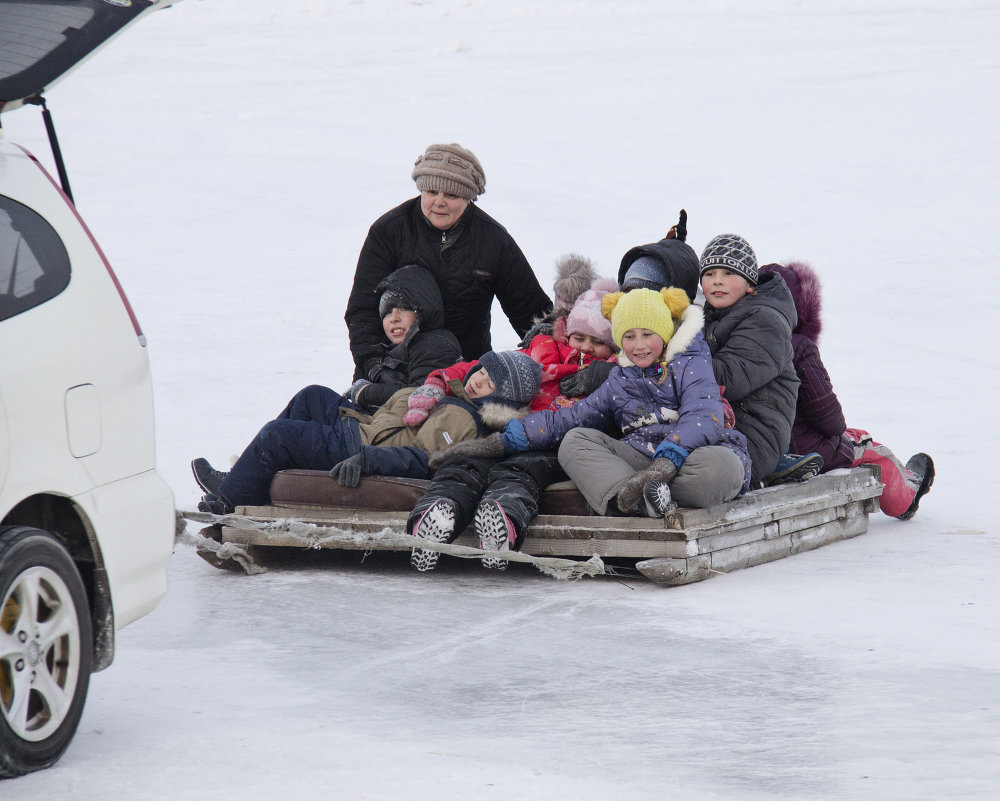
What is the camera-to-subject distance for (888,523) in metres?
7.37

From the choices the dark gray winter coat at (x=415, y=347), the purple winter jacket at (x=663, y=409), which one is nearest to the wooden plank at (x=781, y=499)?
the purple winter jacket at (x=663, y=409)

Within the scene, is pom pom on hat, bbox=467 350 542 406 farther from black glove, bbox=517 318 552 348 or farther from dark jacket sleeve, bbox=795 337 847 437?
dark jacket sleeve, bbox=795 337 847 437

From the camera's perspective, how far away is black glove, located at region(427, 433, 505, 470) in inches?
242

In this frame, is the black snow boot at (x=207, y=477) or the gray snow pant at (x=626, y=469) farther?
the black snow boot at (x=207, y=477)

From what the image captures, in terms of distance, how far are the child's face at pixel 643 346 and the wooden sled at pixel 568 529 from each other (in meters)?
0.62

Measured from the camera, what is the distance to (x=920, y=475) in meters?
7.39

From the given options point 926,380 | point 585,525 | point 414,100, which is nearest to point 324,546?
point 585,525

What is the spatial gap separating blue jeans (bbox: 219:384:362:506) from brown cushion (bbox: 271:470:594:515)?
9 centimetres

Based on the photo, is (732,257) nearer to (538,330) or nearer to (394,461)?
(538,330)

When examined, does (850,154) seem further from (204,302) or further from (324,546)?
(324,546)

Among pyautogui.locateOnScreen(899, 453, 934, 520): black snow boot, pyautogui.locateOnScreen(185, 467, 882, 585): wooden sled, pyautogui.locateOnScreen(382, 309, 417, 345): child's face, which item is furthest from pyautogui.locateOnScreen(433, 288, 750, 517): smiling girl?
pyautogui.locateOnScreen(899, 453, 934, 520): black snow boot

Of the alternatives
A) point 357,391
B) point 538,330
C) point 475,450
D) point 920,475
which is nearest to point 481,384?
point 475,450

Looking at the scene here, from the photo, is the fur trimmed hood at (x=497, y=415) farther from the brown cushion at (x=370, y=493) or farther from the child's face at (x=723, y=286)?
the child's face at (x=723, y=286)

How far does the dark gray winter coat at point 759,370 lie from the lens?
623cm
